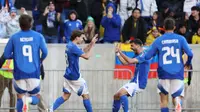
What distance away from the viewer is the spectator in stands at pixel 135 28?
22531 millimetres

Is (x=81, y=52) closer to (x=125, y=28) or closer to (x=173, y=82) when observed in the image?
(x=173, y=82)

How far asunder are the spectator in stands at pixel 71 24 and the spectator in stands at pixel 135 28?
1.18m

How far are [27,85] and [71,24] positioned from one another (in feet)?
16.8

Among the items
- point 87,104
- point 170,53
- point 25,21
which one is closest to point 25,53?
point 25,21

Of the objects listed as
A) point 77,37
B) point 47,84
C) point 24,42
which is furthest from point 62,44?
point 24,42

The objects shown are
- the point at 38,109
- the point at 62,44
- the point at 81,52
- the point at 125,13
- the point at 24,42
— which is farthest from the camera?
the point at 125,13

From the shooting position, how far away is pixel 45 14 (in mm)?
23062

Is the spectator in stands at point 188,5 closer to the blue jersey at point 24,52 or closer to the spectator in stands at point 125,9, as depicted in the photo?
the spectator in stands at point 125,9

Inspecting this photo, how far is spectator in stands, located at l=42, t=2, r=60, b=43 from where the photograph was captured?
2297 cm

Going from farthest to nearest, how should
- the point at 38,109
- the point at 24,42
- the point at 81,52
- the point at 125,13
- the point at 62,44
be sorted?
the point at 125,13
the point at 62,44
the point at 38,109
the point at 81,52
the point at 24,42

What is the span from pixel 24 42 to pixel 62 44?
168 inches

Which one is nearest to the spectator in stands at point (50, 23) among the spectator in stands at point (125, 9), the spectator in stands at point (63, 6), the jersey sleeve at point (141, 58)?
the spectator in stands at point (63, 6)

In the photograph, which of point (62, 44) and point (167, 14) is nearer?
point (62, 44)

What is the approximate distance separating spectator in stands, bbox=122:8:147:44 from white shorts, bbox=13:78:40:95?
5.27 m
